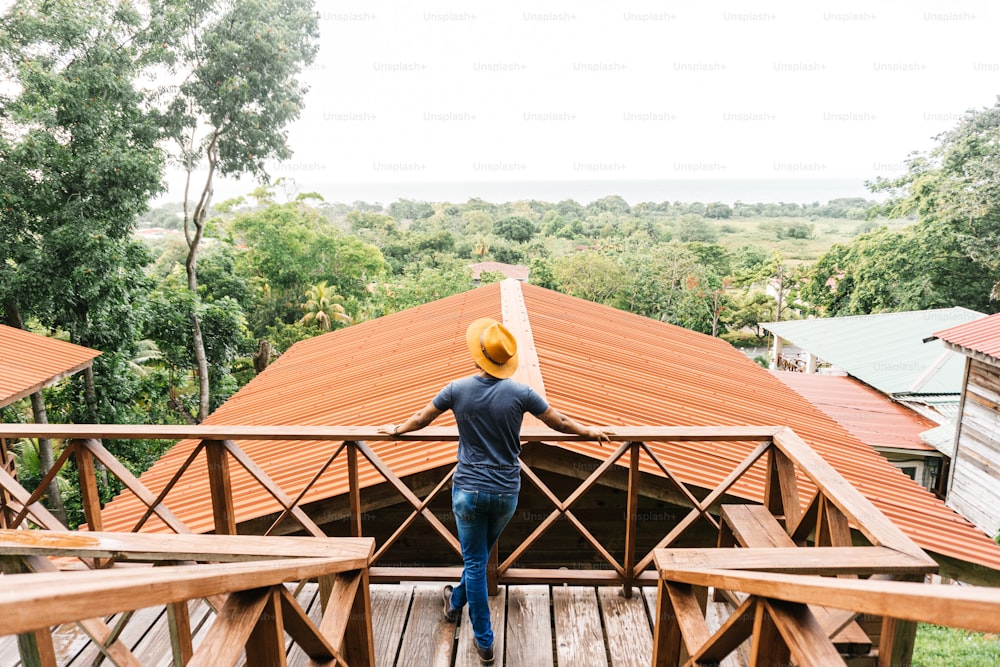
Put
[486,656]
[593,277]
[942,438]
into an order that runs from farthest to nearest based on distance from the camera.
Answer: [593,277] → [942,438] → [486,656]

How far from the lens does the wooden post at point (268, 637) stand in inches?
63.9

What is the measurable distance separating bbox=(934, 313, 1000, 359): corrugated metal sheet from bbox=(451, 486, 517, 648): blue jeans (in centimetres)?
1095

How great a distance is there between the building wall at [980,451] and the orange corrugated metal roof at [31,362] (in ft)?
53.9

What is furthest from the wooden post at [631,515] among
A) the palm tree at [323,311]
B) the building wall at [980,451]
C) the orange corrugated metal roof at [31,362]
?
the palm tree at [323,311]

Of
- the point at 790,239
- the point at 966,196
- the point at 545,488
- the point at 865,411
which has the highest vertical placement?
the point at 966,196

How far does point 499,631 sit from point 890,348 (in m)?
19.0

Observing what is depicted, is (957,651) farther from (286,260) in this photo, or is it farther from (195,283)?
(286,260)

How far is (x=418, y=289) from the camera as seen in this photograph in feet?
102

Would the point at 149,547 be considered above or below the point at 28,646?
above

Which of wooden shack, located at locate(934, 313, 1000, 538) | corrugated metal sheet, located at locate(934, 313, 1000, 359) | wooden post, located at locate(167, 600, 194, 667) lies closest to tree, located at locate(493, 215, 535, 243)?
wooden shack, located at locate(934, 313, 1000, 538)

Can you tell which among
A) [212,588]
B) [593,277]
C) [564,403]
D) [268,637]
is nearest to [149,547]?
[268,637]

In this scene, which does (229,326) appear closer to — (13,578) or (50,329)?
(50,329)

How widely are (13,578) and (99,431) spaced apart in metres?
3.03

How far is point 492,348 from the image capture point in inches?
122
